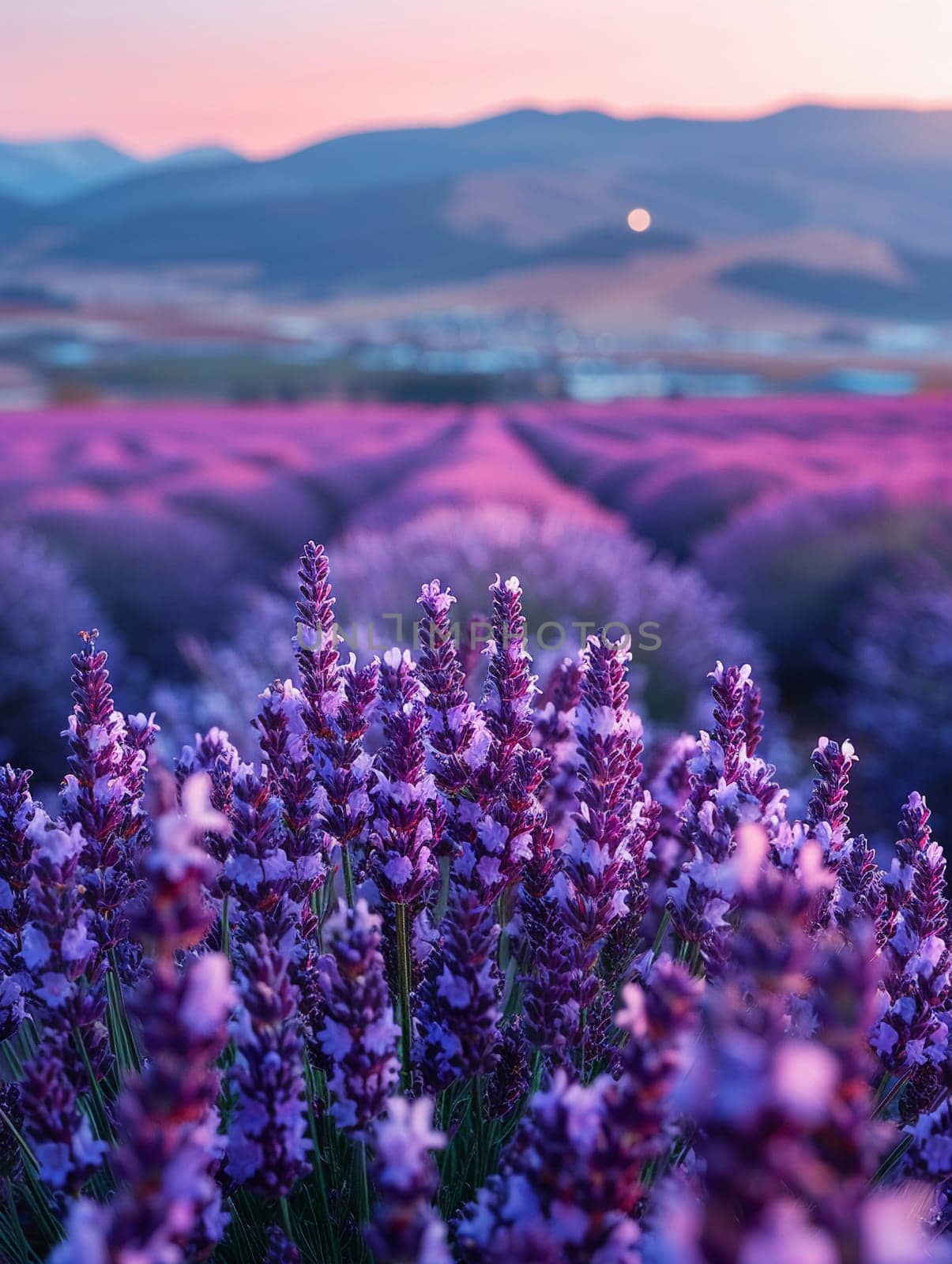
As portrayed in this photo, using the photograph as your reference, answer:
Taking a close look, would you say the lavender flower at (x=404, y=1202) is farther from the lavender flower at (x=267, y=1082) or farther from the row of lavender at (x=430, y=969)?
the lavender flower at (x=267, y=1082)

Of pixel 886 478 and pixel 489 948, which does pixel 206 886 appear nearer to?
pixel 489 948

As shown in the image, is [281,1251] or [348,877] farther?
[348,877]

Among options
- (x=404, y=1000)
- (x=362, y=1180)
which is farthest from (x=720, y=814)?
(x=362, y=1180)

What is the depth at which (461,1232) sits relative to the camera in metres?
0.87

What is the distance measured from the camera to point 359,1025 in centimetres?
88

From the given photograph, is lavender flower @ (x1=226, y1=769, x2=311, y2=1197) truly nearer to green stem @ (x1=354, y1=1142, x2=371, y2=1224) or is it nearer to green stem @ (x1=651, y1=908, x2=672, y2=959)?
green stem @ (x1=354, y1=1142, x2=371, y2=1224)

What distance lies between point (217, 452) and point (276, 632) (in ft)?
25.4

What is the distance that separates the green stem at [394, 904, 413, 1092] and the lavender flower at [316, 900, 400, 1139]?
0.90ft

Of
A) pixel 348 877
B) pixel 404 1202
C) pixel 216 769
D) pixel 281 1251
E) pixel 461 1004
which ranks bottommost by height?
A: pixel 281 1251

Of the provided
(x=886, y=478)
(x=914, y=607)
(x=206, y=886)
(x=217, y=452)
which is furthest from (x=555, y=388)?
(x=206, y=886)

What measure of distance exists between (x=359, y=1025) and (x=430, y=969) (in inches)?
12.3

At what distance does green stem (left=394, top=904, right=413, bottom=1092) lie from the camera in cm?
121

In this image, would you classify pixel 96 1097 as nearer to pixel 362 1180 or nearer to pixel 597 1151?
pixel 362 1180

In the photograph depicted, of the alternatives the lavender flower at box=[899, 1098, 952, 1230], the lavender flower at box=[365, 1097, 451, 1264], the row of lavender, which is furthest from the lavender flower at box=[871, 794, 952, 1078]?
the lavender flower at box=[365, 1097, 451, 1264]
